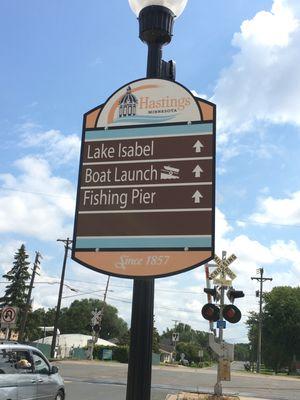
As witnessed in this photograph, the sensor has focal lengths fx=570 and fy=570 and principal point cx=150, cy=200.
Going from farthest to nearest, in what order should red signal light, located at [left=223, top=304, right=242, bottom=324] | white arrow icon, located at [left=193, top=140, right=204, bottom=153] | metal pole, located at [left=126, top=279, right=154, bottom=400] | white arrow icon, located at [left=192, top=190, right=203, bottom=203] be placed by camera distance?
red signal light, located at [left=223, top=304, right=242, bottom=324]
white arrow icon, located at [left=193, top=140, right=204, bottom=153]
white arrow icon, located at [left=192, top=190, right=203, bottom=203]
metal pole, located at [left=126, top=279, right=154, bottom=400]

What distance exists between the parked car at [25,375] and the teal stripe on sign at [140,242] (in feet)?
27.1

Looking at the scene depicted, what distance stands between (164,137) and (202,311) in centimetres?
1248

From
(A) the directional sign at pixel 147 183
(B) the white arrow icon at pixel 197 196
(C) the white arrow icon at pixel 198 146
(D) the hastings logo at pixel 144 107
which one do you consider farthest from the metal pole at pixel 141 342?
(D) the hastings logo at pixel 144 107

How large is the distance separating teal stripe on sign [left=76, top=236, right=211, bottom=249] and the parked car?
8.25 metres

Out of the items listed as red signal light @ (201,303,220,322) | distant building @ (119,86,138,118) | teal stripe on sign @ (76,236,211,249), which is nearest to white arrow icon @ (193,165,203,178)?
teal stripe on sign @ (76,236,211,249)

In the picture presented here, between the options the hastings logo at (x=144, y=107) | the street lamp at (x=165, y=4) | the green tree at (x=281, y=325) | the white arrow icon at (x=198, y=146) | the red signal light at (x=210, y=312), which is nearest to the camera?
Answer: the white arrow icon at (x=198, y=146)

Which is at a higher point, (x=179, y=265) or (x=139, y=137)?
(x=139, y=137)

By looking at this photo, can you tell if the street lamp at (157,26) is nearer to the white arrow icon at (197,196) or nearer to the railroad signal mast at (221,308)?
the white arrow icon at (197,196)

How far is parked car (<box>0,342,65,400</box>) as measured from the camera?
1135cm

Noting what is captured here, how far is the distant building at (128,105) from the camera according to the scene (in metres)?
4.04

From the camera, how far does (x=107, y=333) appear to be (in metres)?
146

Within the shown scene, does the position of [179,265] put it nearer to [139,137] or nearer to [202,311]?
[139,137]

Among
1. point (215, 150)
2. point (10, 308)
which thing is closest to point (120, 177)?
point (215, 150)

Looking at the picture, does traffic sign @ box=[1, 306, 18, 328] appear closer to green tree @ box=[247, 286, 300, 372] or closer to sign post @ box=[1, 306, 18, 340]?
sign post @ box=[1, 306, 18, 340]
